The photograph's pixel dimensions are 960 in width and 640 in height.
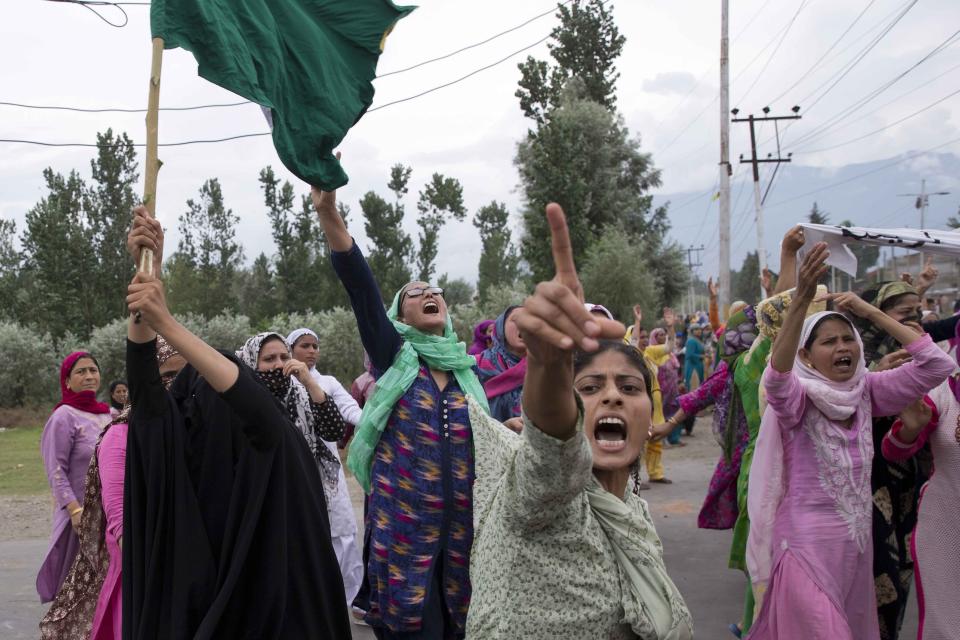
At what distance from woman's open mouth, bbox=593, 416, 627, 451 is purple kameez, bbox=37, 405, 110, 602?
13.7 feet

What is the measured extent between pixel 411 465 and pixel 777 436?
5.93ft

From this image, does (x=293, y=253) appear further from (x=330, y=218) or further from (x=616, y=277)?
(x=330, y=218)

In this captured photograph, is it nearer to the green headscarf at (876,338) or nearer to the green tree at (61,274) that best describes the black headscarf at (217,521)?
the green headscarf at (876,338)

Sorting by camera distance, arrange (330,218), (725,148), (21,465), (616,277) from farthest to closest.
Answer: (616,277), (725,148), (21,465), (330,218)

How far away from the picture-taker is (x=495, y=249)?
58156 mm

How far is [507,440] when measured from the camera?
230cm

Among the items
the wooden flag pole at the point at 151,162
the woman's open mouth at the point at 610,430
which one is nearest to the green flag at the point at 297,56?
the wooden flag pole at the point at 151,162

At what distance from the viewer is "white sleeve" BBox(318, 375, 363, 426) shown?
614cm

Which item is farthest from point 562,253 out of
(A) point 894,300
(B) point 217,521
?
(A) point 894,300

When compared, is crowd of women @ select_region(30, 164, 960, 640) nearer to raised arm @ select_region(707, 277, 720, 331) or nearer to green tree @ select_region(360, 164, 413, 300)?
raised arm @ select_region(707, 277, 720, 331)

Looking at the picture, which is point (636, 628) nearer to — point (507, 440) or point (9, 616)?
point (507, 440)

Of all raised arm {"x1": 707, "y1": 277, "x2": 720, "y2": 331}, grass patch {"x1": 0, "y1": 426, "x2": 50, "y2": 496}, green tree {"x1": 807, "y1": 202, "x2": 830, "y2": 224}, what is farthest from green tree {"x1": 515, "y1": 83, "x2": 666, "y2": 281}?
green tree {"x1": 807, "y1": 202, "x2": 830, "y2": 224}

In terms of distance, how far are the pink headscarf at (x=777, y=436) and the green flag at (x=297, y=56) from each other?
238cm

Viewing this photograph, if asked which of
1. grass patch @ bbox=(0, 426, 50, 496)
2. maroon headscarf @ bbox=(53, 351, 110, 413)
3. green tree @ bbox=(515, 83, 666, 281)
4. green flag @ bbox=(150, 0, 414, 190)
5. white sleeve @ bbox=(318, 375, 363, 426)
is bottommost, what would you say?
grass patch @ bbox=(0, 426, 50, 496)
